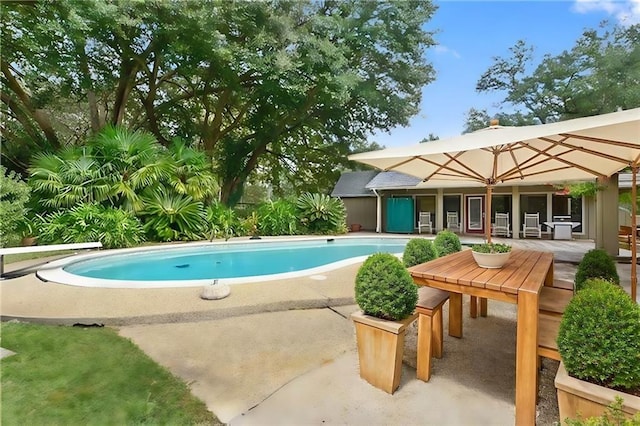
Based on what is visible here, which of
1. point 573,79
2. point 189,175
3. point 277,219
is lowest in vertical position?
point 277,219

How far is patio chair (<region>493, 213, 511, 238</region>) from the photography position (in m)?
13.9

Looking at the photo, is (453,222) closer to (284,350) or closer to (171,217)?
(171,217)

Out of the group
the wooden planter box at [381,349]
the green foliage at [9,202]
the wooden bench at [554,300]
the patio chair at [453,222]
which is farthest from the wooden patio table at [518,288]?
the patio chair at [453,222]

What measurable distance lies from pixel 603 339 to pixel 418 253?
7.78ft

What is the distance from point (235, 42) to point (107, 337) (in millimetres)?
13152

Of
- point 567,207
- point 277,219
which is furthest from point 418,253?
point 567,207

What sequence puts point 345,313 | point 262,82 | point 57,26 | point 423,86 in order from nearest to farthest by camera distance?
point 345,313
point 57,26
point 262,82
point 423,86

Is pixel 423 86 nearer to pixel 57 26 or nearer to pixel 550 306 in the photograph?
pixel 57 26

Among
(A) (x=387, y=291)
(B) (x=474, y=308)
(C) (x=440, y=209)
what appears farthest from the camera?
(C) (x=440, y=209)

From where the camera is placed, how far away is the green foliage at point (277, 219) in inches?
532

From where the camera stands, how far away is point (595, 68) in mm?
16109

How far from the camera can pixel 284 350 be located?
3.11 m

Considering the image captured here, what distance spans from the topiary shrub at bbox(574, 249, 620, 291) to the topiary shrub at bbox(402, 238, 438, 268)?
5.04ft

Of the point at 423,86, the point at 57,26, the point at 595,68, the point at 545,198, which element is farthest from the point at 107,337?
the point at 595,68
